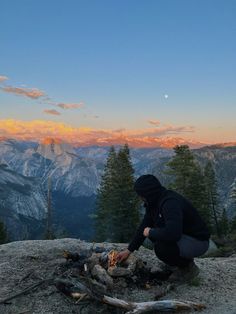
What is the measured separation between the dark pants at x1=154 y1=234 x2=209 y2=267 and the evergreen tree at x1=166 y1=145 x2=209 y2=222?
1351 inches

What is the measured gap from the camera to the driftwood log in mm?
8430

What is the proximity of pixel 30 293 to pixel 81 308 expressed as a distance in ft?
4.29

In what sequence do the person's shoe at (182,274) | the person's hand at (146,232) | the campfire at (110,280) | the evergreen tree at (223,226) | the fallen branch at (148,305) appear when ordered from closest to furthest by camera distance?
1. the fallen branch at (148,305)
2. the campfire at (110,280)
3. the person's hand at (146,232)
4. the person's shoe at (182,274)
5. the evergreen tree at (223,226)

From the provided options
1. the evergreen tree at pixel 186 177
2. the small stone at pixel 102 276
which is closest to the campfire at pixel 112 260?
the small stone at pixel 102 276

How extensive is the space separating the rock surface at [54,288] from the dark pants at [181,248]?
879 millimetres

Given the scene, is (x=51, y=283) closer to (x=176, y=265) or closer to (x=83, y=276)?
(x=83, y=276)

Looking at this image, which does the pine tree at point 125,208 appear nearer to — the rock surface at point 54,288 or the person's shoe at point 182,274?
the rock surface at point 54,288

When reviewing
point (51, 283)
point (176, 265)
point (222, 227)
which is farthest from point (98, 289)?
point (222, 227)

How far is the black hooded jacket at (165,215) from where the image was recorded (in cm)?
848

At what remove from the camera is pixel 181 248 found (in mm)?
9070

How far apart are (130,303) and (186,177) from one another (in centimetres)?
3580

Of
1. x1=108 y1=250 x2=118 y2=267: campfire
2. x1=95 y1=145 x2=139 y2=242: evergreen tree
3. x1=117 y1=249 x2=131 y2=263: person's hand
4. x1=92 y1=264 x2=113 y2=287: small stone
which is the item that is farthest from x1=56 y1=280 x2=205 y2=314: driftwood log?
x1=95 y1=145 x2=139 y2=242: evergreen tree

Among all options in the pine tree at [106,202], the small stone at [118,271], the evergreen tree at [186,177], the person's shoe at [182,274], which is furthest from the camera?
the pine tree at [106,202]

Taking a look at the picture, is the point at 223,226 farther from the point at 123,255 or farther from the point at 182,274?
the point at 123,255
